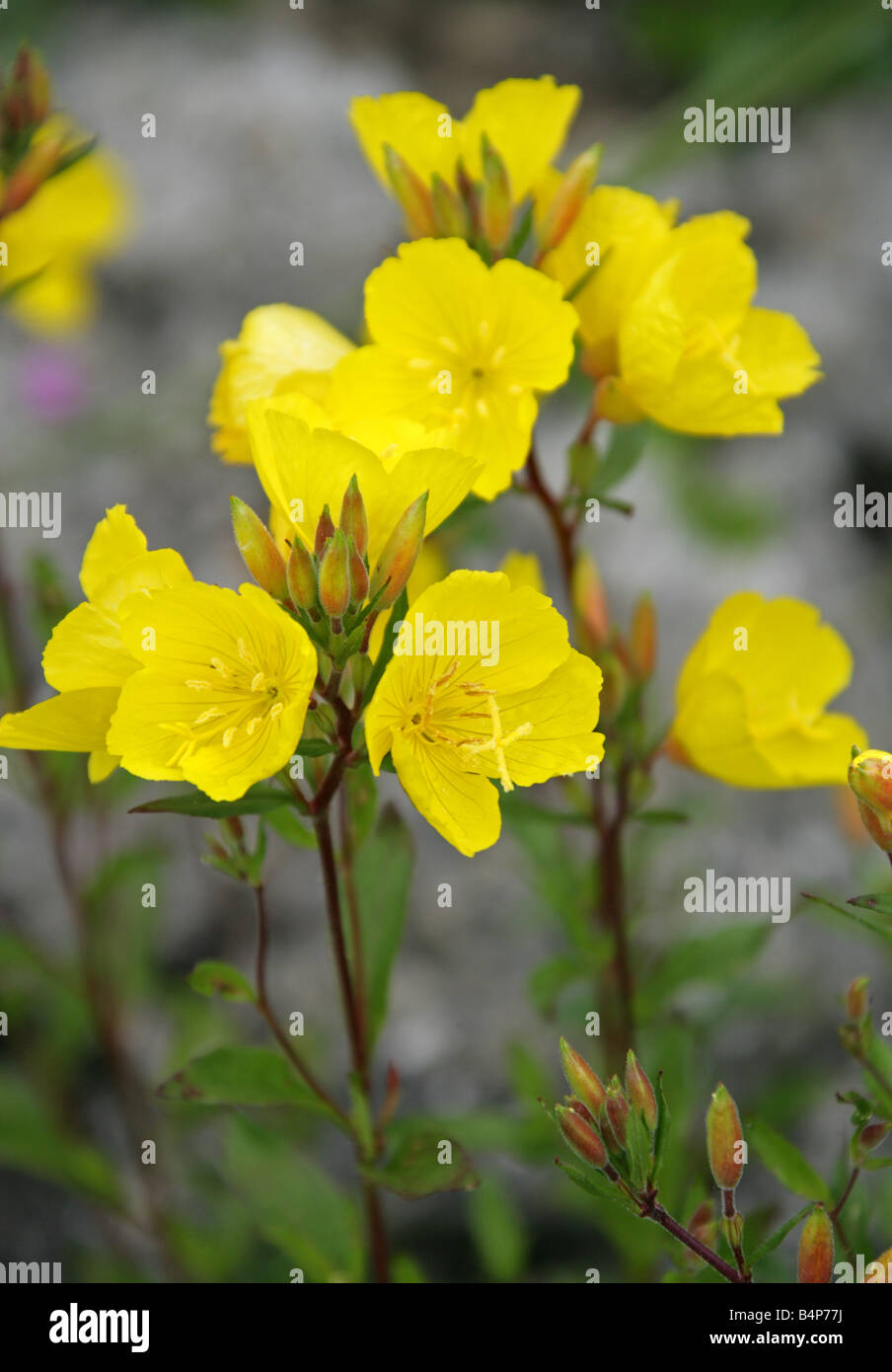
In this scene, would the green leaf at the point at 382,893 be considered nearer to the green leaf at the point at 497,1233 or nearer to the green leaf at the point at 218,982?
the green leaf at the point at 218,982

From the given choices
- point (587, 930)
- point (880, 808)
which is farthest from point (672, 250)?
point (587, 930)

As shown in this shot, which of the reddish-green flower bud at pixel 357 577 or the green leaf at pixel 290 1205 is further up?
the reddish-green flower bud at pixel 357 577

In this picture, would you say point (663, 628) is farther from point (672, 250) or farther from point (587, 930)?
point (672, 250)

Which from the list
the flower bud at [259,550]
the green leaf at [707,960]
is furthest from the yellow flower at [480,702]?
the green leaf at [707,960]

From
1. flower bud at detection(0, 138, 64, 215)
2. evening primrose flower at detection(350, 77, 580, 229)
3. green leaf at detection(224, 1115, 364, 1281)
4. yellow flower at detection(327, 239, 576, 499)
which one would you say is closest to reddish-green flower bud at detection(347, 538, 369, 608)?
yellow flower at detection(327, 239, 576, 499)

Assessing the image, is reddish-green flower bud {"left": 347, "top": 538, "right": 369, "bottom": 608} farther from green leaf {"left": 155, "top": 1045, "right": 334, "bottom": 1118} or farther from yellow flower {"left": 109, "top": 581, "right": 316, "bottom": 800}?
green leaf {"left": 155, "top": 1045, "right": 334, "bottom": 1118}

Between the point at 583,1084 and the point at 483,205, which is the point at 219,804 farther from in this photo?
the point at 483,205

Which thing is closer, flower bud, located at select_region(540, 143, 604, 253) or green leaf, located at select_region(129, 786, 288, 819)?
green leaf, located at select_region(129, 786, 288, 819)
